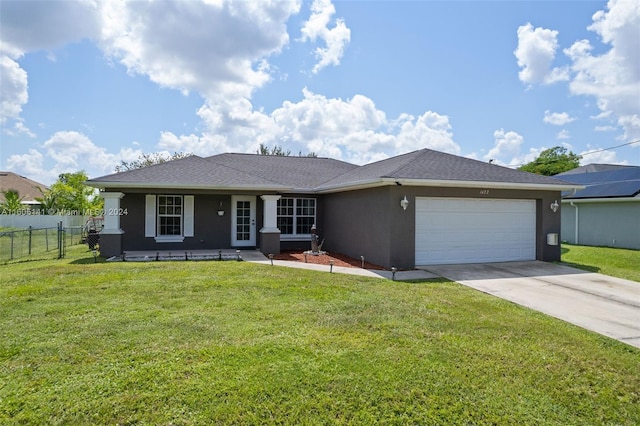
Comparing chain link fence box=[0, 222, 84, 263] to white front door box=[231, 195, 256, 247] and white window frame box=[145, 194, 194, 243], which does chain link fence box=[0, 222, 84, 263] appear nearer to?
white window frame box=[145, 194, 194, 243]

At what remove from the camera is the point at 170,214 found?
47.2 ft

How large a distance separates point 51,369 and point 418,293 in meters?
6.23

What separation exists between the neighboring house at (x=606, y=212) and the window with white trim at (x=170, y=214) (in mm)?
18215

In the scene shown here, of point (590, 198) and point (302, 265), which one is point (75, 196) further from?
point (590, 198)

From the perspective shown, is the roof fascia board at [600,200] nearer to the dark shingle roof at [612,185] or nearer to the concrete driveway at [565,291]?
the dark shingle roof at [612,185]

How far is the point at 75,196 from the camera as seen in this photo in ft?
88.4

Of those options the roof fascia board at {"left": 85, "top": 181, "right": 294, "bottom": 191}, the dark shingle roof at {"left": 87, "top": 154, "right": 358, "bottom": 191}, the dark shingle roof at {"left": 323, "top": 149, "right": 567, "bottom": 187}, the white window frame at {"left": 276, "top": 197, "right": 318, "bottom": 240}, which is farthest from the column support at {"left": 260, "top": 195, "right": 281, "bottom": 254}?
the dark shingle roof at {"left": 323, "top": 149, "right": 567, "bottom": 187}

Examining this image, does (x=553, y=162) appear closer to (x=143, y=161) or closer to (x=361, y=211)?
(x=361, y=211)

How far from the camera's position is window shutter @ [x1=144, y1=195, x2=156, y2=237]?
14.1 metres

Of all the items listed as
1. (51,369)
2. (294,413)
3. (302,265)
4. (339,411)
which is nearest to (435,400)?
(339,411)

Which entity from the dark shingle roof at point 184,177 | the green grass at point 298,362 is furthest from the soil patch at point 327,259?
the green grass at point 298,362

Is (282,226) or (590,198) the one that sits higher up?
(590,198)

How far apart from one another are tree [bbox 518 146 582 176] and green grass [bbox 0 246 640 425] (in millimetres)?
44383

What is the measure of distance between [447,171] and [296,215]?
21.9 feet
